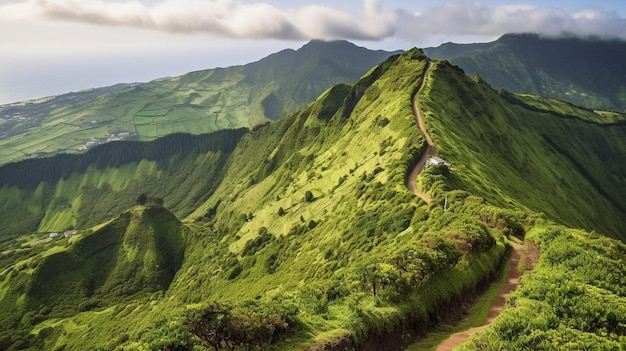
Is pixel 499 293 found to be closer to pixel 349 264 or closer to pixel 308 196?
pixel 349 264

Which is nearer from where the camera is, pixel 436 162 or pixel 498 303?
pixel 498 303

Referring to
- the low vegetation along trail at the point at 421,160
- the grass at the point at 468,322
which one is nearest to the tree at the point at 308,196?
the low vegetation along trail at the point at 421,160

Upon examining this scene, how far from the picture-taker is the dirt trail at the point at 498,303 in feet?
120

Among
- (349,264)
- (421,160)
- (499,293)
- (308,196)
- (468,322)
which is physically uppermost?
(421,160)

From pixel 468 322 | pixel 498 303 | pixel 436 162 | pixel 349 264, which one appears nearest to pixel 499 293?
pixel 498 303

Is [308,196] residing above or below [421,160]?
below

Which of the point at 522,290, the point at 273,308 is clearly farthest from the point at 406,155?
the point at 273,308

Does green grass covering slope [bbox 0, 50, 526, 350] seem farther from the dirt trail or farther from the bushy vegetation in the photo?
the bushy vegetation

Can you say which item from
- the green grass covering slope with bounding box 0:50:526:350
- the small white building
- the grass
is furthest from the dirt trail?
the small white building

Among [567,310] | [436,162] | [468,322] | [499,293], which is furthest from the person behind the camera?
[436,162]

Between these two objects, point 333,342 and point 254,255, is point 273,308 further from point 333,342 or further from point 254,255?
point 254,255

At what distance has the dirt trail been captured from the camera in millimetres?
36500

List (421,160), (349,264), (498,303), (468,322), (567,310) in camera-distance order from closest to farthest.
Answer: (567,310) → (468,322) → (498,303) → (349,264) → (421,160)

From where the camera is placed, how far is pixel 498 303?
45.3 metres
